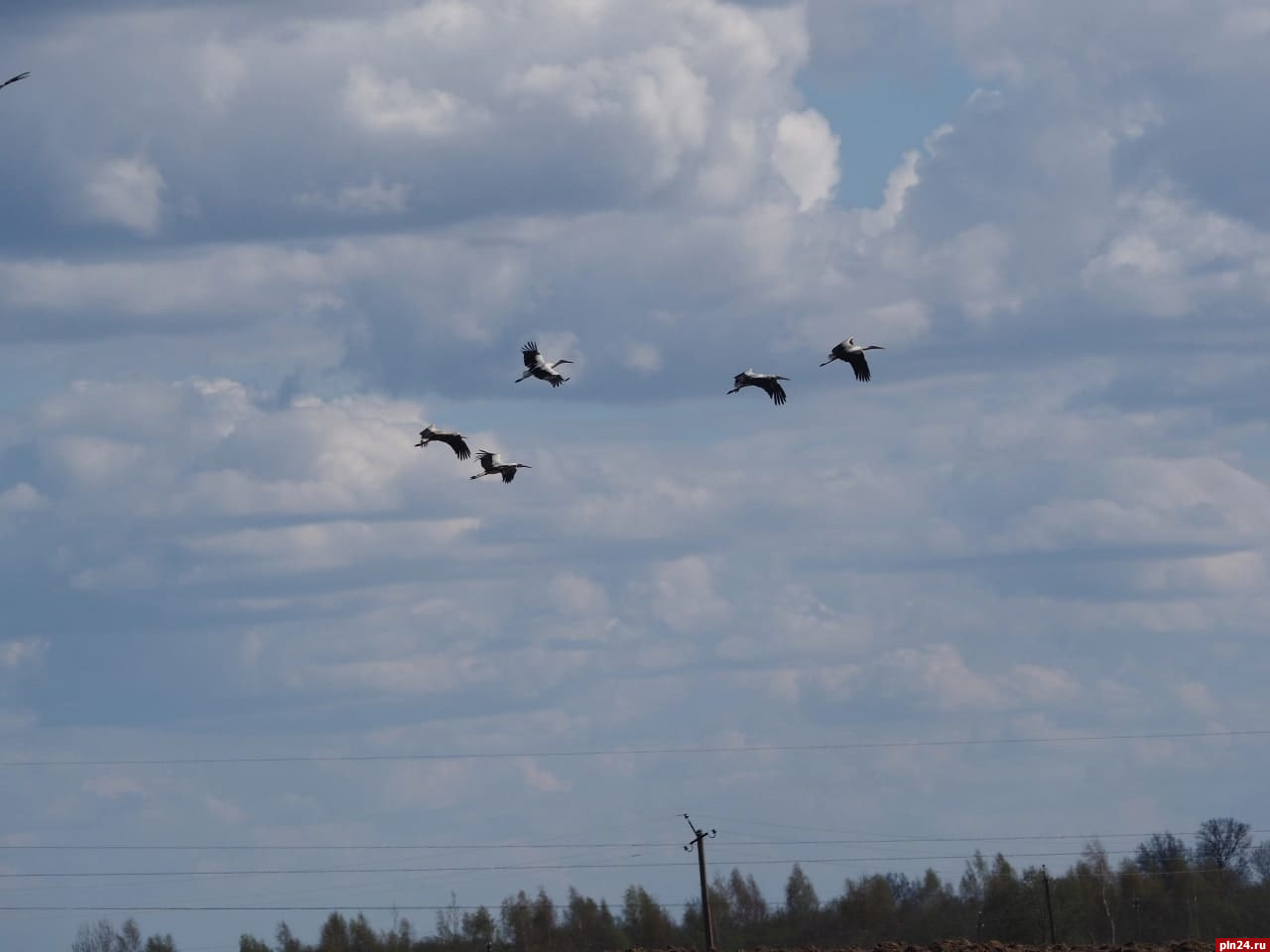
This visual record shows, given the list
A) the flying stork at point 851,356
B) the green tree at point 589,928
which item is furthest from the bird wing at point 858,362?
the green tree at point 589,928

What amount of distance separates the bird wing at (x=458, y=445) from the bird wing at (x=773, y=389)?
1031cm

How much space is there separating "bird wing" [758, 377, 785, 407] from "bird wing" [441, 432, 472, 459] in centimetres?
1031

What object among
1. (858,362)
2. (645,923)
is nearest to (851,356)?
(858,362)

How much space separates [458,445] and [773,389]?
10.7 metres

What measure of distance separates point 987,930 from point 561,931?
2367cm

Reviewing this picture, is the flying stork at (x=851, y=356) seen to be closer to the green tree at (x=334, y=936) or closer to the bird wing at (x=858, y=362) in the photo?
the bird wing at (x=858, y=362)

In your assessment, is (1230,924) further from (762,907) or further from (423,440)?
(423,440)

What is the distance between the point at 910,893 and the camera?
141m

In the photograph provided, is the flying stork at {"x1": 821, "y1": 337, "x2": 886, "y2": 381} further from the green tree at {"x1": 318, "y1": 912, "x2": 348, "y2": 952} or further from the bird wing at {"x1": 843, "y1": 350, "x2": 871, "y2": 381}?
the green tree at {"x1": 318, "y1": 912, "x2": 348, "y2": 952}

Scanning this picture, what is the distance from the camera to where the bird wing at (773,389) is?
76.4 meters

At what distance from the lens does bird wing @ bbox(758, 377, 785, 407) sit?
7638 cm

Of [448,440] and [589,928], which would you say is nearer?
[448,440]

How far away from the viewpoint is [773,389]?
76.8 m

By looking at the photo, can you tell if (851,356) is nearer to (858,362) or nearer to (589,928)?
(858,362)
